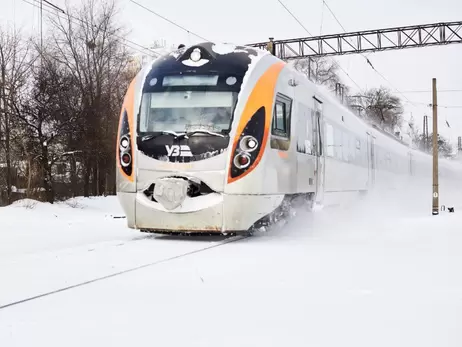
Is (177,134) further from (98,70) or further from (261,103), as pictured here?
(98,70)

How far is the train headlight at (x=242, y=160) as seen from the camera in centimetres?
796

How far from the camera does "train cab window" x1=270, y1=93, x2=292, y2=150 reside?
333 inches

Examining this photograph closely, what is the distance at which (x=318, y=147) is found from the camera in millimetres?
11062

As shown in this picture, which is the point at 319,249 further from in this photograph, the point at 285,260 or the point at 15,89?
the point at 15,89

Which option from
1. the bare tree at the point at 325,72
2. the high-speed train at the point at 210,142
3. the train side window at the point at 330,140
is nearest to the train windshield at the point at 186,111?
the high-speed train at the point at 210,142

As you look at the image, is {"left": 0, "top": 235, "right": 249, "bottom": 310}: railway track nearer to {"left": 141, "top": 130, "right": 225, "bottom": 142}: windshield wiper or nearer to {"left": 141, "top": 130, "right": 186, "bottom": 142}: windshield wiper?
{"left": 141, "top": 130, "right": 225, "bottom": 142}: windshield wiper

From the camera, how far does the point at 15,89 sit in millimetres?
25234

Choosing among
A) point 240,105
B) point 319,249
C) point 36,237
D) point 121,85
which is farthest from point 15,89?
point 319,249

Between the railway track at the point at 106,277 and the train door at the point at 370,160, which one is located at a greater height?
the train door at the point at 370,160

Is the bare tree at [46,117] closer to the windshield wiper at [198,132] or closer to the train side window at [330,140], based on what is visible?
the train side window at [330,140]

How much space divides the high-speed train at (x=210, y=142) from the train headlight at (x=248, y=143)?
0.01 m

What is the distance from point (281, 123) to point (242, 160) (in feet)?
3.92

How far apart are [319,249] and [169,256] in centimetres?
204

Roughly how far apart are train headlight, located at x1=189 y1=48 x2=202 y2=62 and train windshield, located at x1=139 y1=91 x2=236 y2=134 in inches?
25.2
